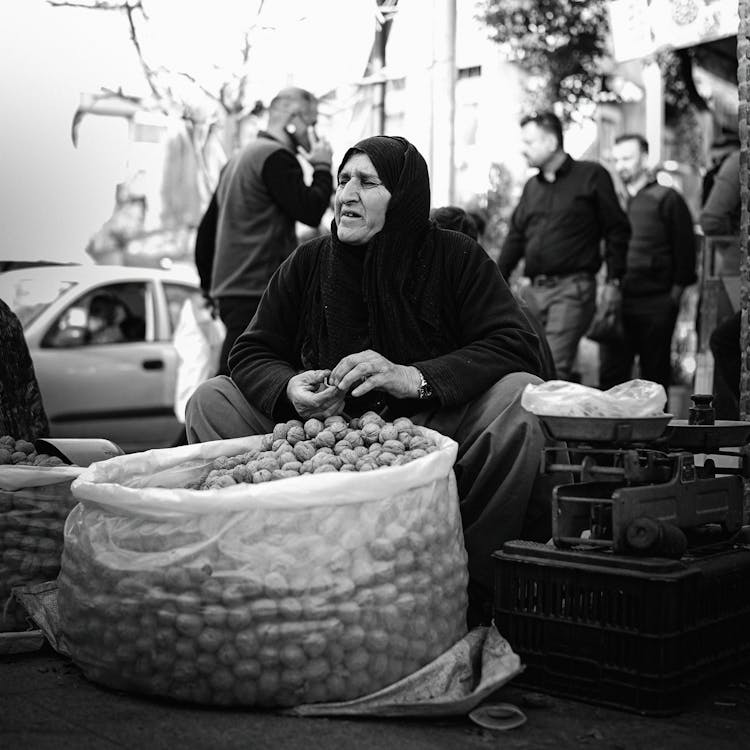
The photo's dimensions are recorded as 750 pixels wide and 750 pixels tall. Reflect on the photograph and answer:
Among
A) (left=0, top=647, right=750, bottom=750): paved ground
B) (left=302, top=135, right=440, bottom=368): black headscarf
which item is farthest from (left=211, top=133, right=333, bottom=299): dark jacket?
(left=0, top=647, right=750, bottom=750): paved ground

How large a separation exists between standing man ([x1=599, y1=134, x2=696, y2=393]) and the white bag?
2.37 meters

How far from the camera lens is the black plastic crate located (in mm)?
2518

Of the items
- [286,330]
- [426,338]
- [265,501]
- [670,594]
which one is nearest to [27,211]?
[286,330]

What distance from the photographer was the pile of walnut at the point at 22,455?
10.8 feet

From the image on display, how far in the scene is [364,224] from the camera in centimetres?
336

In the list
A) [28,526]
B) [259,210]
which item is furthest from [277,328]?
[259,210]

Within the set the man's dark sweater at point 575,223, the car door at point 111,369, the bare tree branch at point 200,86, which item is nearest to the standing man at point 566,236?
the man's dark sweater at point 575,223

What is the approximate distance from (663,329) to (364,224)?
410 centimetres

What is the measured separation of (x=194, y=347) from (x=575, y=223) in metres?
2.26

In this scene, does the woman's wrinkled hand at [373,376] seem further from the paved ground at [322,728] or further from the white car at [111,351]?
the white car at [111,351]

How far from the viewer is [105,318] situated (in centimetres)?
666

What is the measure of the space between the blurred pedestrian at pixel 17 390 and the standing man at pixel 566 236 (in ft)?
10.8

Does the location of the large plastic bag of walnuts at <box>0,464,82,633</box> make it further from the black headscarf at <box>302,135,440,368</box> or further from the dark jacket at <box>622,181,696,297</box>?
the dark jacket at <box>622,181,696,297</box>

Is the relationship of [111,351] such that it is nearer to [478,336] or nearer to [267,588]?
[478,336]
